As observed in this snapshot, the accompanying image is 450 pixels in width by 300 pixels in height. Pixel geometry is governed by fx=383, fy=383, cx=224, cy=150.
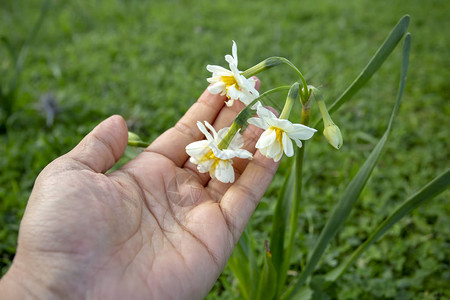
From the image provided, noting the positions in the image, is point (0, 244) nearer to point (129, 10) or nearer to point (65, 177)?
point (65, 177)

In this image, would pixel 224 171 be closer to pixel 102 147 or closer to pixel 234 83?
pixel 234 83

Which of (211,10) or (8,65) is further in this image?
(211,10)

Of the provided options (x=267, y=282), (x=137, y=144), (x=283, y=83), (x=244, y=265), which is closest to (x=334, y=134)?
(x=267, y=282)

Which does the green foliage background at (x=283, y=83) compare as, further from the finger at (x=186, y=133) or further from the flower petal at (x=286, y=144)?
the flower petal at (x=286, y=144)

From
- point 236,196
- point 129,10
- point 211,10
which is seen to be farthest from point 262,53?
point 236,196

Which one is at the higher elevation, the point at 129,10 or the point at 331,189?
the point at 129,10

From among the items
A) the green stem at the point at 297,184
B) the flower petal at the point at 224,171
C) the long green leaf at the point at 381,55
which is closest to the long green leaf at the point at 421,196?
the green stem at the point at 297,184

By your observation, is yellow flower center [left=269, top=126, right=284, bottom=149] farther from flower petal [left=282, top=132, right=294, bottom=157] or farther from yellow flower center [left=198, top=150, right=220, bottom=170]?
yellow flower center [left=198, top=150, right=220, bottom=170]
